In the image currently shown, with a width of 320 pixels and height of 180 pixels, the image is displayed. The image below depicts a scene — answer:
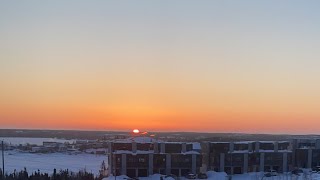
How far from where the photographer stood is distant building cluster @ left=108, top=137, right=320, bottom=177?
1989 inches

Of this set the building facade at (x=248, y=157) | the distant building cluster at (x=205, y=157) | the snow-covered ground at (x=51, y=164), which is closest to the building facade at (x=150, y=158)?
the distant building cluster at (x=205, y=157)

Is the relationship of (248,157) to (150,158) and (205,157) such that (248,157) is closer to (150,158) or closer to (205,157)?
(205,157)

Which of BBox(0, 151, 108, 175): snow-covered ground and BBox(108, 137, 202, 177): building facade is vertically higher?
BBox(108, 137, 202, 177): building facade

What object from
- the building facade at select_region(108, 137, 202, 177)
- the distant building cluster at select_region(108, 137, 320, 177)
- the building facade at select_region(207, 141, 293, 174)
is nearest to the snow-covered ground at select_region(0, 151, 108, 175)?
the building facade at select_region(108, 137, 202, 177)

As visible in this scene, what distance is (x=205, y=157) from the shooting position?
2195 inches

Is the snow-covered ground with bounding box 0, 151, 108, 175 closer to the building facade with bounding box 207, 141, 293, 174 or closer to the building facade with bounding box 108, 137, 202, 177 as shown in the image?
the building facade with bounding box 108, 137, 202, 177

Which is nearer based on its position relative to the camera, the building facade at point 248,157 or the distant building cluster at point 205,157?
the distant building cluster at point 205,157

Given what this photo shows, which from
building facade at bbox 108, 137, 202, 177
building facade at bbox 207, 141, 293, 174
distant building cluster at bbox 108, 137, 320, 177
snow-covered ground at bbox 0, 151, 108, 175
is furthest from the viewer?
snow-covered ground at bbox 0, 151, 108, 175

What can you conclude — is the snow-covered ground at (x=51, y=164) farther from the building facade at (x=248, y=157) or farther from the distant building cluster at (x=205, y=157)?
the building facade at (x=248, y=157)

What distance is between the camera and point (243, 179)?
164 feet

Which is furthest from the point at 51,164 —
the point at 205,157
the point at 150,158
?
the point at 205,157

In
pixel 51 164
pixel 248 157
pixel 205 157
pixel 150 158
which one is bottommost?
pixel 51 164

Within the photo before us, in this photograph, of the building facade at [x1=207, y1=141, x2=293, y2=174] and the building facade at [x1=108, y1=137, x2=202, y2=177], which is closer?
the building facade at [x1=108, y1=137, x2=202, y2=177]

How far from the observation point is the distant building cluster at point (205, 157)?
50531mm
